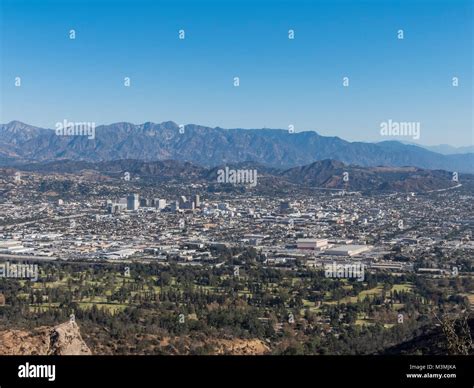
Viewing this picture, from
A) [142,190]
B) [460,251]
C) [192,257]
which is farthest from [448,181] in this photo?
[192,257]

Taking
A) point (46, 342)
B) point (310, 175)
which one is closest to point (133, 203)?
point (310, 175)

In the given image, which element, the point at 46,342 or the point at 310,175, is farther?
the point at 310,175

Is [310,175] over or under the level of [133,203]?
over

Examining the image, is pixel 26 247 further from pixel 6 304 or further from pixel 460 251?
pixel 460 251

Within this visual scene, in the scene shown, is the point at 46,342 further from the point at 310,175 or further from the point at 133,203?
the point at 310,175

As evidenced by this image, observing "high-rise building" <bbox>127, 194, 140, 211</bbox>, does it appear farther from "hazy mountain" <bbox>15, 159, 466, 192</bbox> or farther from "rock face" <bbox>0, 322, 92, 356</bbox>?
"rock face" <bbox>0, 322, 92, 356</bbox>

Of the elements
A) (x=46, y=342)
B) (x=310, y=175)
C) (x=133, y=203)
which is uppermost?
(x=310, y=175)

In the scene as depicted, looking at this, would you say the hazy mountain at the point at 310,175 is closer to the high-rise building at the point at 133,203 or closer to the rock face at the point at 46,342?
the high-rise building at the point at 133,203

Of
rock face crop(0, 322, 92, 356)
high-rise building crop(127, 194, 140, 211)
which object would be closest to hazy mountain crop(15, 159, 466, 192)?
high-rise building crop(127, 194, 140, 211)

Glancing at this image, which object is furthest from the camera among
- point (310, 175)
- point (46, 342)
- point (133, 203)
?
point (310, 175)
